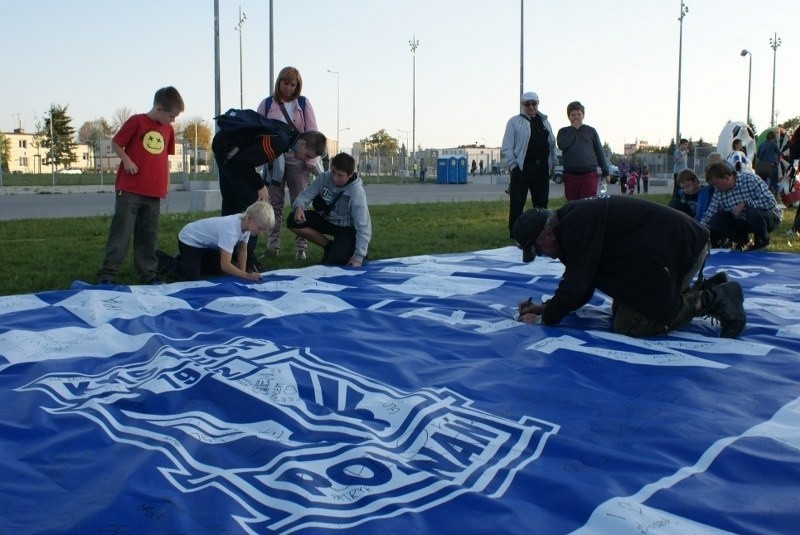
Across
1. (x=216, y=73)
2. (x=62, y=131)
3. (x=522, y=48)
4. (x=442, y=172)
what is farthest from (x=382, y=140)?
(x=216, y=73)

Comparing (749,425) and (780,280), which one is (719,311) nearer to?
(749,425)

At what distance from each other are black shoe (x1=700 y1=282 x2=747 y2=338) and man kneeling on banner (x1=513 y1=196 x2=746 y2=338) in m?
0.20

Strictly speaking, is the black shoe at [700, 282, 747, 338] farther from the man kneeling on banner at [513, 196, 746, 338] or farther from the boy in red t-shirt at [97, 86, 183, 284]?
the boy in red t-shirt at [97, 86, 183, 284]

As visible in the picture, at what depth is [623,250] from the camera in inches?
150

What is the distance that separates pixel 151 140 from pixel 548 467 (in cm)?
471

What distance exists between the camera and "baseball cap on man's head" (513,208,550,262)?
3.71 m

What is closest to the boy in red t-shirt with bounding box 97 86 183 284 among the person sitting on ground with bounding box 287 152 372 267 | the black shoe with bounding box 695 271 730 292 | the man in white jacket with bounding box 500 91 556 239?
the person sitting on ground with bounding box 287 152 372 267

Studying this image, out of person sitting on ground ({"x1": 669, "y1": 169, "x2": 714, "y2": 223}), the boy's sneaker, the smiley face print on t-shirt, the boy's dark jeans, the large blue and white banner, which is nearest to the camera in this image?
the large blue and white banner

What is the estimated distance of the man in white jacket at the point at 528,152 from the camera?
29.6 feet

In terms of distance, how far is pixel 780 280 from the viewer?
5.98 m

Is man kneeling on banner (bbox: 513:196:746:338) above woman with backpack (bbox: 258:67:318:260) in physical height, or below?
below

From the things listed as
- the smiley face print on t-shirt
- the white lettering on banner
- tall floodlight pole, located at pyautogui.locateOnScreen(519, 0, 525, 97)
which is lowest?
the white lettering on banner

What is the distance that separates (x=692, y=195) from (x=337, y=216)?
4.41m

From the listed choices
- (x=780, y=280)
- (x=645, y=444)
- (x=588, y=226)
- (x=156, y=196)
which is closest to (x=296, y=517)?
(x=645, y=444)
